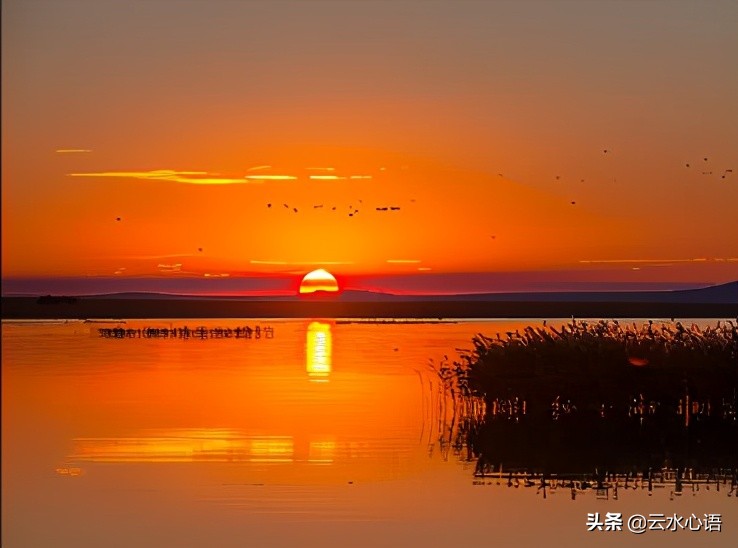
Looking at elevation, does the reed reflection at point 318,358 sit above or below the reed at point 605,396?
below

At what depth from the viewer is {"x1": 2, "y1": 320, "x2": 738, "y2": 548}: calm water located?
19.2 metres

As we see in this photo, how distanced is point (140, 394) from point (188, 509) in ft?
63.2

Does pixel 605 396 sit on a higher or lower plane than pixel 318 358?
higher

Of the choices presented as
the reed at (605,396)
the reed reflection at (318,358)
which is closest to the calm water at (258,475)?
the reed at (605,396)

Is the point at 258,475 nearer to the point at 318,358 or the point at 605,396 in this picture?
the point at 605,396

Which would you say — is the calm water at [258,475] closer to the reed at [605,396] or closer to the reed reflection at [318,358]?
the reed at [605,396]

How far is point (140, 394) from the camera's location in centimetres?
3934

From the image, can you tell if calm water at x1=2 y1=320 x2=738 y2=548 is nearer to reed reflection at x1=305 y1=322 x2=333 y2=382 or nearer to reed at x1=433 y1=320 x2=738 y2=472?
reed at x1=433 y1=320 x2=738 y2=472

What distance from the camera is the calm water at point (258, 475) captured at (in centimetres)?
1919

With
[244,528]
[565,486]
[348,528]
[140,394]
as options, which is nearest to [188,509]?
[244,528]

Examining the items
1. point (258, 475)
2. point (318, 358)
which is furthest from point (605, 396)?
point (318, 358)

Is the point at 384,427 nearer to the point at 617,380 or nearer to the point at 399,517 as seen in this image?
the point at 617,380

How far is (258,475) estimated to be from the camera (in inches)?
923

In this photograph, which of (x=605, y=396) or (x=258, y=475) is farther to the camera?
(x=605, y=396)
